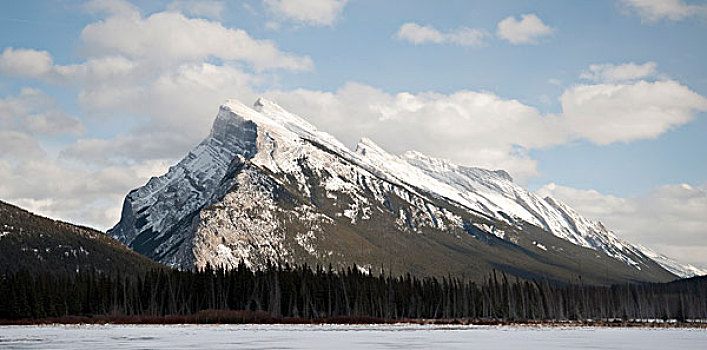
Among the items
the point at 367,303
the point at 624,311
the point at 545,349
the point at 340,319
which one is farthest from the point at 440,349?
the point at 624,311

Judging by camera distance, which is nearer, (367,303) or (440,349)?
(440,349)

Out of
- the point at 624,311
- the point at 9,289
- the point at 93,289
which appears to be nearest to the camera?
the point at 9,289

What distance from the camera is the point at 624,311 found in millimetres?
199875

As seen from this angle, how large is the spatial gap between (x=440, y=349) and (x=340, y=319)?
104 metres

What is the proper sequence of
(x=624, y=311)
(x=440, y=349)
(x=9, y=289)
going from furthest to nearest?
(x=624, y=311)
(x=9, y=289)
(x=440, y=349)

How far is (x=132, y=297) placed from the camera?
188875 millimetres

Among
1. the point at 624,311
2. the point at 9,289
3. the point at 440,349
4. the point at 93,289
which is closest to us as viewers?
the point at 440,349

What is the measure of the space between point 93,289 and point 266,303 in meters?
43.7

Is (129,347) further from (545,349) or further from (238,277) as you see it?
(238,277)

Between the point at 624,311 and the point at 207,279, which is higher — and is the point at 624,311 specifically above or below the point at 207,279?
below

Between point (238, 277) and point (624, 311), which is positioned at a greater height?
point (238, 277)

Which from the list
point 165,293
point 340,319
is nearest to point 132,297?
point 165,293

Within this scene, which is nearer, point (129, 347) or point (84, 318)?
point (129, 347)

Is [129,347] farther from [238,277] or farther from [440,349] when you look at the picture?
[238,277]
